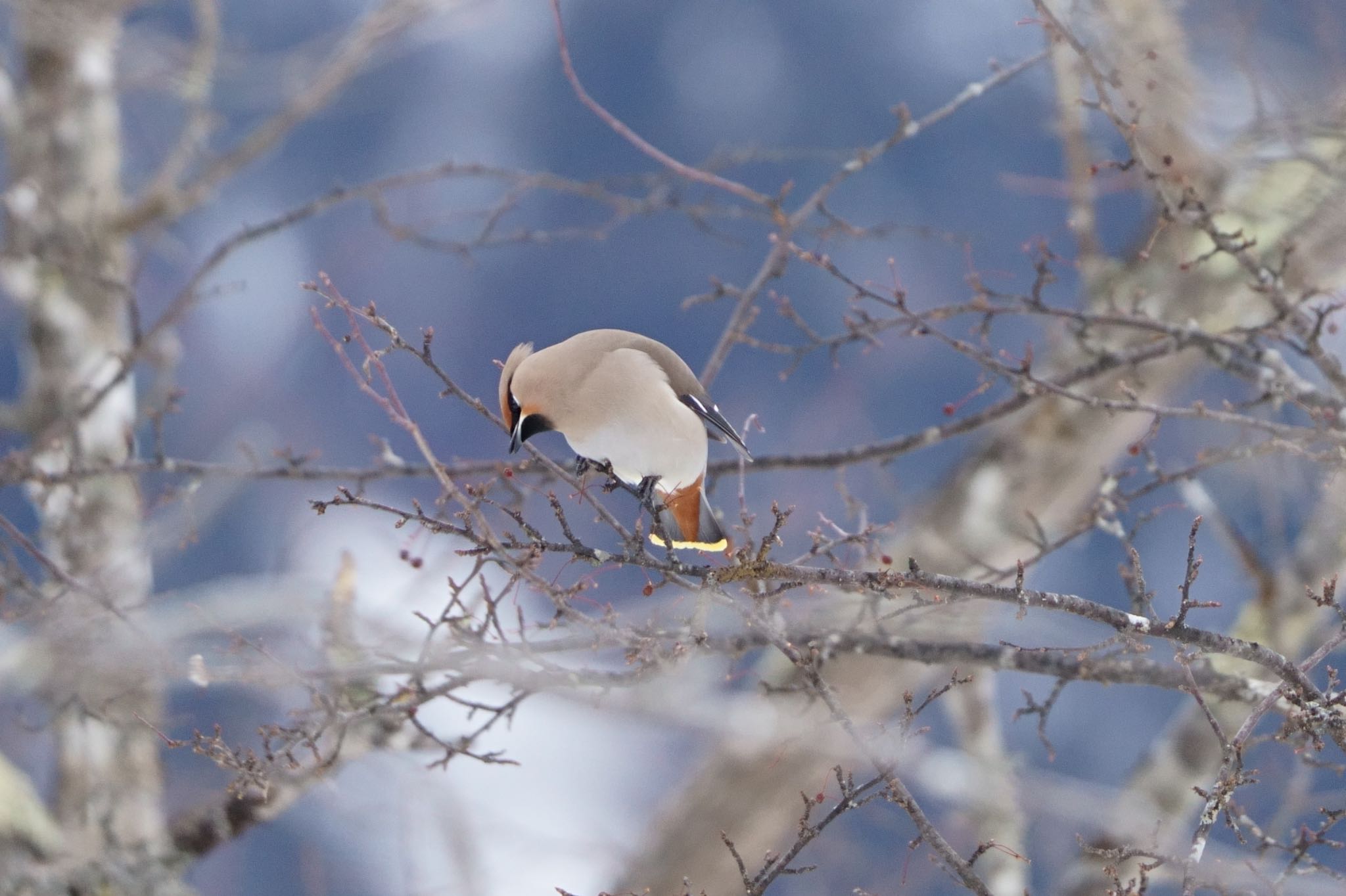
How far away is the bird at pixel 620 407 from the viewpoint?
91.8 inches

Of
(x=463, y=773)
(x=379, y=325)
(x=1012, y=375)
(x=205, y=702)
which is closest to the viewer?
(x=379, y=325)

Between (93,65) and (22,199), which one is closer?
(22,199)

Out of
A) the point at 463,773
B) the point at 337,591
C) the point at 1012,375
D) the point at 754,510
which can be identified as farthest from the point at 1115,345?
the point at 463,773

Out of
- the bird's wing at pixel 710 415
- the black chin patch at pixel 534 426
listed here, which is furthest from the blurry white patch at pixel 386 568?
the bird's wing at pixel 710 415

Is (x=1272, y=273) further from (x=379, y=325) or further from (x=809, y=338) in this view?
(x=379, y=325)

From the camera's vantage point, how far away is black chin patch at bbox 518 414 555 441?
2.27m

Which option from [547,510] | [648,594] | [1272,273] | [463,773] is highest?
[547,510]

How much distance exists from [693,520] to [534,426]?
23.2 inches

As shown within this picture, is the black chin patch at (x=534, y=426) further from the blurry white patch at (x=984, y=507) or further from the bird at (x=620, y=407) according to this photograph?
the blurry white patch at (x=984, y=507)

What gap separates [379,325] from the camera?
171 cm

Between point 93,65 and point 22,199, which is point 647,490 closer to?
point 22,199

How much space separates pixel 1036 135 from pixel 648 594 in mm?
5474

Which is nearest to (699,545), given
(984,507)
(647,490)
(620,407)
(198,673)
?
(647,490)

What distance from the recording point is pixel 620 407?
7.90 feet
